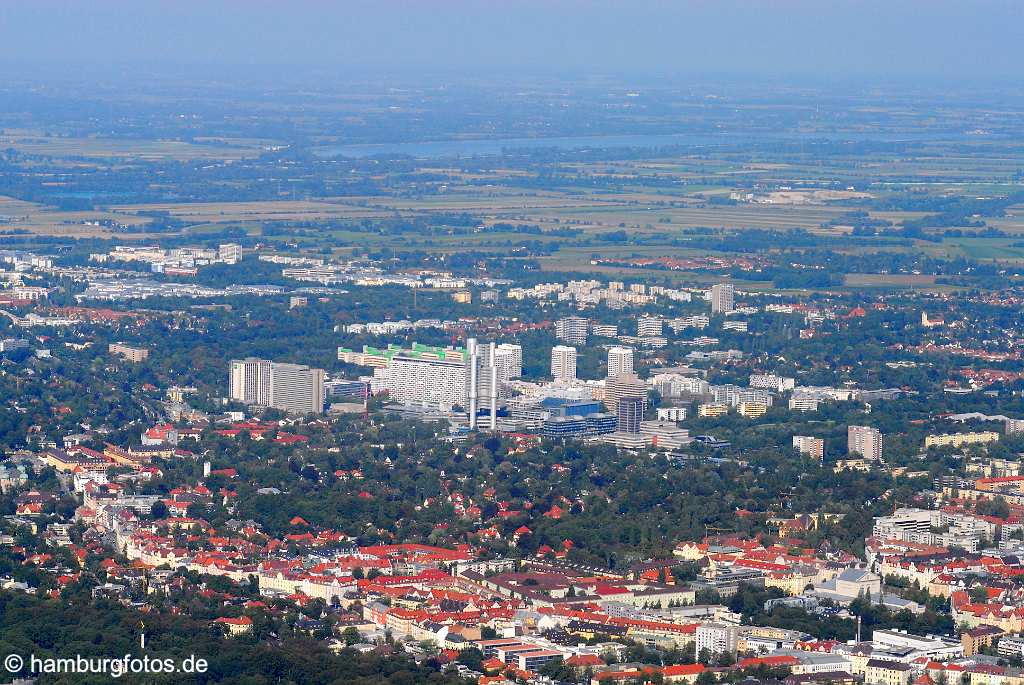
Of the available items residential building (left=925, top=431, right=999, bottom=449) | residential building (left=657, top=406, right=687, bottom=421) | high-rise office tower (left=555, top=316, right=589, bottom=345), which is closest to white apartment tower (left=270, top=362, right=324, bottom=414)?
residential building (left=657, top=406, right=687, bottom=421)

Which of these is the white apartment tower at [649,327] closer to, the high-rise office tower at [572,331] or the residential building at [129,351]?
the high-rise office tower at [572,331]

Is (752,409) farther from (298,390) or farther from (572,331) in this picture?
(572,331)

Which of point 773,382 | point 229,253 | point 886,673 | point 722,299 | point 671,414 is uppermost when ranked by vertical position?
point 886,673

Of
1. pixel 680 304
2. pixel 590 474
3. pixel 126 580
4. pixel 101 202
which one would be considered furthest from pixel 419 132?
pixel 126 580

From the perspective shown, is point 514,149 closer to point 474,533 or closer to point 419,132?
point 419,132

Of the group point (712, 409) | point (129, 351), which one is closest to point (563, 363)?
point (712, 409)

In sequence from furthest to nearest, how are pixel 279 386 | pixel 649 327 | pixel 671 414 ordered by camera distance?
pixel 649 327, pixel 279 386, pixel 671 414

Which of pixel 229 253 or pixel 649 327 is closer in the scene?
pixel 649 327
